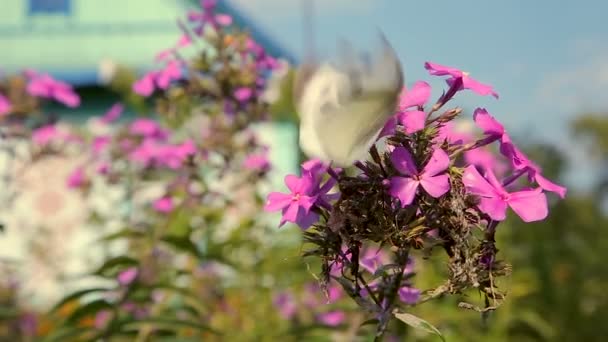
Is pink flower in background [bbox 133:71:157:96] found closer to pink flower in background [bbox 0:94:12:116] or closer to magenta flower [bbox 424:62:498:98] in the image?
pink flower in background [bbox 0:94:12:116]

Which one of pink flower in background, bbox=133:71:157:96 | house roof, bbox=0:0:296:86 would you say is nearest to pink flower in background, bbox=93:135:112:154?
pink flower in background, bbox=133:71:157:96

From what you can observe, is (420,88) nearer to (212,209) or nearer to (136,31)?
(212,209)

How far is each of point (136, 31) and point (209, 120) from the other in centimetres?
937

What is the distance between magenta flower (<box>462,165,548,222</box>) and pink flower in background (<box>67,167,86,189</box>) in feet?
11.5

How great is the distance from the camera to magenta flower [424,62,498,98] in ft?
5.42

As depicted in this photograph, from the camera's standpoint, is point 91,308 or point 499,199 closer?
point 499,199

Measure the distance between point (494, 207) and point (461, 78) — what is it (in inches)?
10.4

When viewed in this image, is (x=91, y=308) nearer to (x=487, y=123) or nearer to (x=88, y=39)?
(x=487, y=123)

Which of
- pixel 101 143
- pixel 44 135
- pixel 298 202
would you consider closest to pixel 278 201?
pixel 298 202

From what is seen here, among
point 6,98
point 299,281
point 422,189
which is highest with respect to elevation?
point 422,189

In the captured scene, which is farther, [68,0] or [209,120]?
[68,0]

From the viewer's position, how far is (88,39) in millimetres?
12516

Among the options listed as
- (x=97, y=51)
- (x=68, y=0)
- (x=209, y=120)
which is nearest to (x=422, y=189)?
(x=209, y=120)

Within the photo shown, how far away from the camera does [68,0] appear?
42.5 feet
